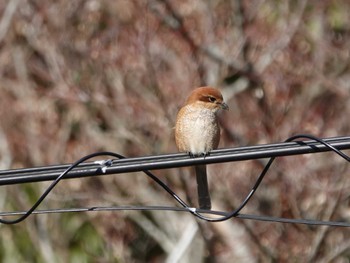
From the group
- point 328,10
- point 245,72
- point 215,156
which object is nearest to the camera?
point 215,156

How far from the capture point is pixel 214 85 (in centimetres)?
703

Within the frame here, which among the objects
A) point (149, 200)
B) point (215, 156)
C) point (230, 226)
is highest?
point (149, 200)

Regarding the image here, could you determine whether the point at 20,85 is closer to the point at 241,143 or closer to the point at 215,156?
the point at 241,143

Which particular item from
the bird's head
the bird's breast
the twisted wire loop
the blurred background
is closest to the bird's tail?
the bird's breast

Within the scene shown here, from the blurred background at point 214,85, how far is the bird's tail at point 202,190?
7.17 feet

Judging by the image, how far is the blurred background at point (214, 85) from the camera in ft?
23.4

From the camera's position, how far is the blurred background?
713 cm

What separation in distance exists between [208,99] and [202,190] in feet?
2.59

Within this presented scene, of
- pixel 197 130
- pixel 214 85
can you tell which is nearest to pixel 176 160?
pixel 197 130

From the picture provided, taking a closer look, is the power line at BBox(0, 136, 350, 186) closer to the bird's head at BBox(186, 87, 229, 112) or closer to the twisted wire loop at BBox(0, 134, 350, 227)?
the twisted wire loop at BBox(0, 134, 350, 227)

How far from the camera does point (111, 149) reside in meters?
8.28

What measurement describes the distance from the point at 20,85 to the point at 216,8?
2355 millimetres

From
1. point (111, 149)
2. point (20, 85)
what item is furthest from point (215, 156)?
point (20, 85)

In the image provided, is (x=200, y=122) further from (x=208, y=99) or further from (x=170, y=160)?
(x=170, y=160)
